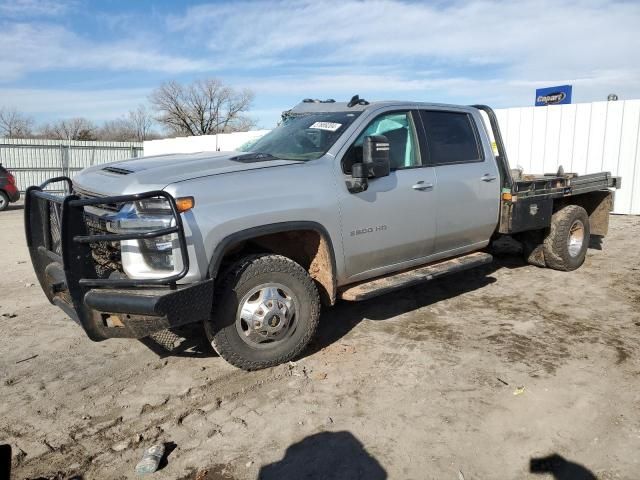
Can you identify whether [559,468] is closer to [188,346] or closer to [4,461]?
[4,461]

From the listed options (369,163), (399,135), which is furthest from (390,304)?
(369,163)

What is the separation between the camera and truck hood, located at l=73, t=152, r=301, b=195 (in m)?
3.50

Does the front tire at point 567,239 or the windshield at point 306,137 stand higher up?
the windshield at point 306,137

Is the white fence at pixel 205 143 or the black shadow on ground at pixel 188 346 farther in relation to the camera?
the white fence at pixel 205 143

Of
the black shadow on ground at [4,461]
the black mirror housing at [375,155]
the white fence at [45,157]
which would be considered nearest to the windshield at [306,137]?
the black mirror housing at [375,155]

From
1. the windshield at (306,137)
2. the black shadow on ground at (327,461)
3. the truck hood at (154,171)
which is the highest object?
the windshield at (306,137)

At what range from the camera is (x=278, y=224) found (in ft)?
12.4

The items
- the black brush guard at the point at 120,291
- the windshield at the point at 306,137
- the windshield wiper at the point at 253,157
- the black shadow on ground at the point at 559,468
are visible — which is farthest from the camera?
the windshield at the point at 306,137

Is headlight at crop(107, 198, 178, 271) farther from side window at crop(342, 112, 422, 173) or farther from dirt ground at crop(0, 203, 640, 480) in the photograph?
side window at crop(342, 112, 422, 173)

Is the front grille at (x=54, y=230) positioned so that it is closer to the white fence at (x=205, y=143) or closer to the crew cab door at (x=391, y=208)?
the crew cab door at (x=391, y=208)

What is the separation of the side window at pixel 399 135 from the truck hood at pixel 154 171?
100 cm

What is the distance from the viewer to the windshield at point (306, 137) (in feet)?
14.4

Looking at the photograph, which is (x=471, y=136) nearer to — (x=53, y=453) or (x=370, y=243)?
(x=370, y=243)

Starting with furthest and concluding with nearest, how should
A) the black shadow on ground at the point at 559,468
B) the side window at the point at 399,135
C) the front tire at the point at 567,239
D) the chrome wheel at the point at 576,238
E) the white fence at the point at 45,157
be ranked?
1. the white fence at the point at 45,157
2. the chrome wheel at the point at 576,238
3. the front tire at the point at 567,239
4. the side window at the point at 399,135
5. the black shadow on ground at the point at 559,468
